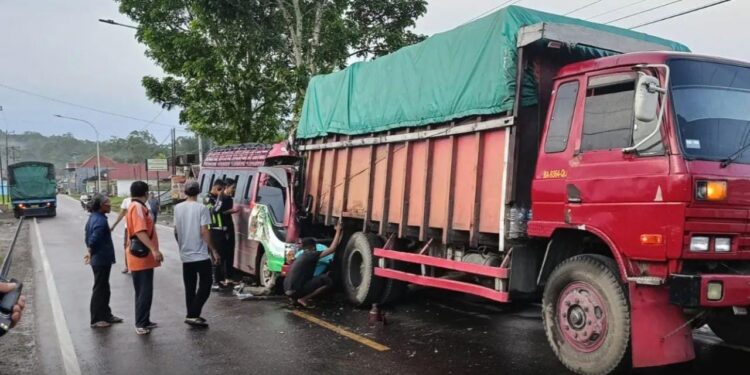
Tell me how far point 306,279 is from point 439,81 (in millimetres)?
3255

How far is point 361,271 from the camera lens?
321 inches

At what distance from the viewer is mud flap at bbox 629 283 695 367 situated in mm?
4379

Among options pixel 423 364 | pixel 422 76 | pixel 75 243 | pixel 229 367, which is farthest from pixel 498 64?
pixel 75 243

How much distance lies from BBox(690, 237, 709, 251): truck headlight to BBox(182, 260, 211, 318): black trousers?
5131mm

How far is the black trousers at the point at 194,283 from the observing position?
7145mm

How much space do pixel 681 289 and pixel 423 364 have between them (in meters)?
2.32

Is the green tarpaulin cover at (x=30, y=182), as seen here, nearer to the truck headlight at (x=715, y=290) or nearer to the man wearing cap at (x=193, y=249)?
the man wearing cap at (x=193, y=249)

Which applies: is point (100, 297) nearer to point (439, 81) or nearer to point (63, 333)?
point (63, 333)

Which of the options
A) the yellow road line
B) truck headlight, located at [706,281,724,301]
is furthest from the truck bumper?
the yellow road line

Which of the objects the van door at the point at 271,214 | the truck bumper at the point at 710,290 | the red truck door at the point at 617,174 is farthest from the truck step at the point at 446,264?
the van door at the point at 271,214

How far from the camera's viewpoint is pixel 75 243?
61.0ft

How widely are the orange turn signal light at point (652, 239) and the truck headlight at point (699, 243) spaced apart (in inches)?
7.6

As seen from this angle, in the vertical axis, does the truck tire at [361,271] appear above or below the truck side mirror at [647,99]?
below

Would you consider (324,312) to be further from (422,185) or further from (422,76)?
(422,76)
